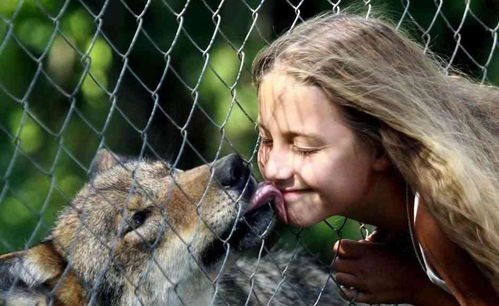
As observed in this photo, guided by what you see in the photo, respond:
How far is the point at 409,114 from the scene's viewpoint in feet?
11.2

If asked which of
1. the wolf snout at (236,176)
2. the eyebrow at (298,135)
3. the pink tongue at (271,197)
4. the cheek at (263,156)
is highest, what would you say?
the eyebrow at (298,135)

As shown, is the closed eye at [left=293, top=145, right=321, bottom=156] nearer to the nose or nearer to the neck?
the nose

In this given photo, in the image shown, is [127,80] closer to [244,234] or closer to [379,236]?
[244,234]

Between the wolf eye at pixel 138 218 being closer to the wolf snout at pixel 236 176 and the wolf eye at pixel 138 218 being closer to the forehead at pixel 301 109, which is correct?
the wolf snout at pixel 236 176

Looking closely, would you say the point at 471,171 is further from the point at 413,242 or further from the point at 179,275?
the point at 179,275

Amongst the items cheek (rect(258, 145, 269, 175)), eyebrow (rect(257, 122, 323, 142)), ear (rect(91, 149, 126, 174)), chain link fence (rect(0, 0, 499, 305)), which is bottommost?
chain link fence (rect(0, 0, 499, 305))

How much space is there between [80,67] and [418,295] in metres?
3.09

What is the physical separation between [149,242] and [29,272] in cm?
Answer: 49

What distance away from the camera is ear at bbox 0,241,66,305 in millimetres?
3844

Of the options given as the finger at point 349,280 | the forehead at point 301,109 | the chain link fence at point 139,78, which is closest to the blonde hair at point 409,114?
the forehead at point 301,109

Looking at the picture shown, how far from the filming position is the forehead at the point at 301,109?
3375 millimetres

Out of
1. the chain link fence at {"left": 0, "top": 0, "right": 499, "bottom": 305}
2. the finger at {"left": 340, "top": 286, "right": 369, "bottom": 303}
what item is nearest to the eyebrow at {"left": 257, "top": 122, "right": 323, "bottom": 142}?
the finger at {"left": 340, "top": 286, "right": 369, "bottom": 303}

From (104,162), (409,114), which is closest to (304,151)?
(409,114)

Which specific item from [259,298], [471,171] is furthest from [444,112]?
[259,298]
